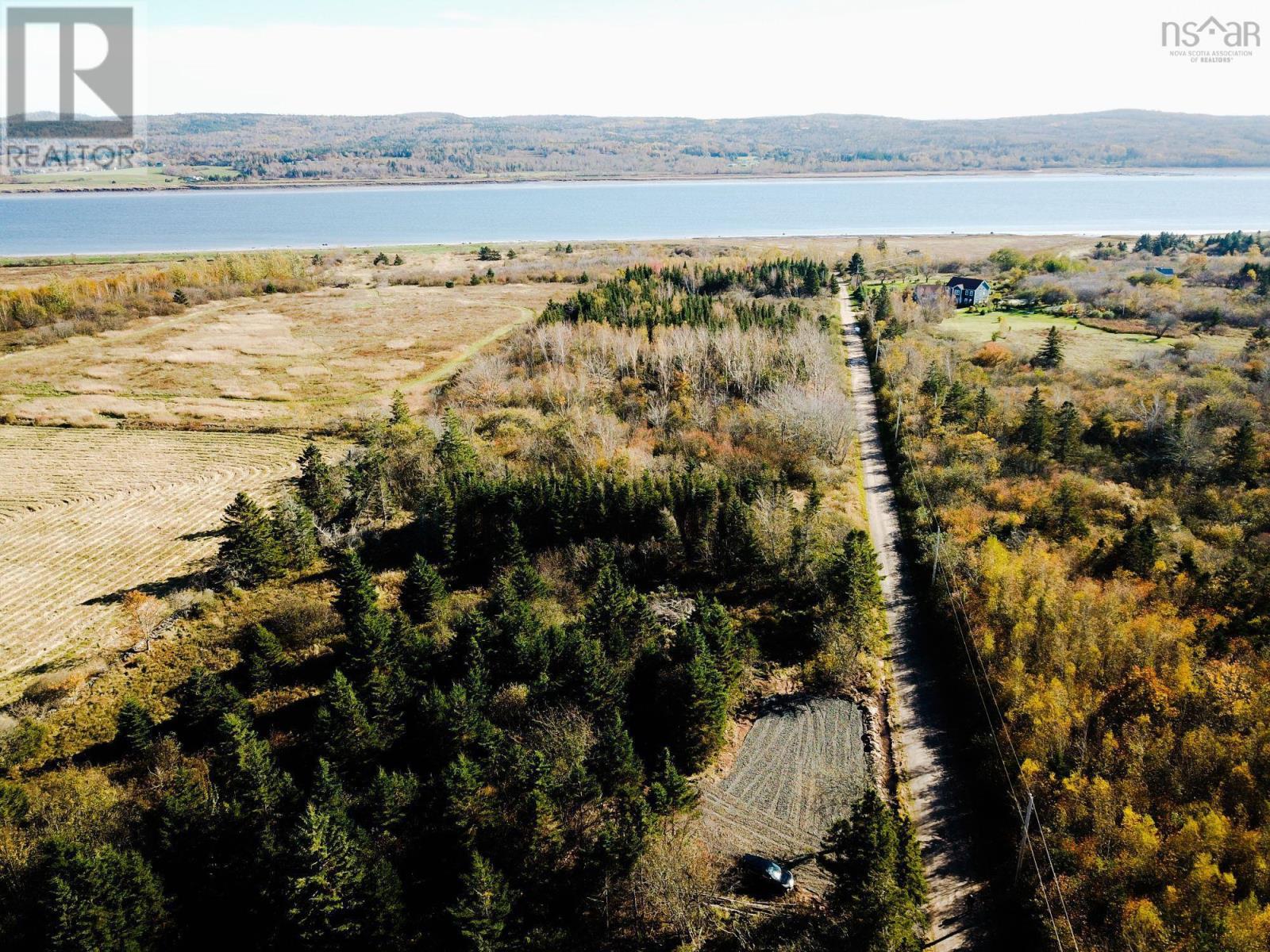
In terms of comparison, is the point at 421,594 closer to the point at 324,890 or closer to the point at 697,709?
the point at 697,709

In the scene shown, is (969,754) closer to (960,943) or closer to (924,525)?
(960,943)

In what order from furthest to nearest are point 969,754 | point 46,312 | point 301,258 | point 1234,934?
1. point 301,258
2. point 46,312
3. point 969,754
4. point 1234,934

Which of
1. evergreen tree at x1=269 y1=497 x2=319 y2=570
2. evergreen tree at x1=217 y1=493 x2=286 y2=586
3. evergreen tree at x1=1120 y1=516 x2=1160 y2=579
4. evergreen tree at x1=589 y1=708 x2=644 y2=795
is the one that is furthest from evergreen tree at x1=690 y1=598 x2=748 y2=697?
evergreen tree at x1=217 y1=493 x2=286 y2=586

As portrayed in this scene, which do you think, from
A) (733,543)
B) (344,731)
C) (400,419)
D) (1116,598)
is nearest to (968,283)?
(733,543)

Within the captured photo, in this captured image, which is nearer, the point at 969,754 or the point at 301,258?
the point at 969,754

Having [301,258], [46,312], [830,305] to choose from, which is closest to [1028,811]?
[830,305]

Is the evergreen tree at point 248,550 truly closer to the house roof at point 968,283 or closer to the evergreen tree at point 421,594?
the evergreen tree at point 421,594

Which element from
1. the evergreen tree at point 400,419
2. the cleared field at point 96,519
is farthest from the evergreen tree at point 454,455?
the cleared field at point 96,519
